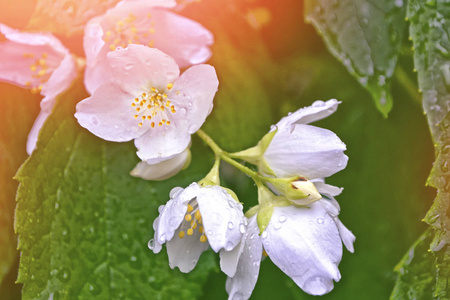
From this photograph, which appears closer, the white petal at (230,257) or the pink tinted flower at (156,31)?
the white petal at (230,257)

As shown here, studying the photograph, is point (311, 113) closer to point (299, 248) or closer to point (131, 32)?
point (299, 248)

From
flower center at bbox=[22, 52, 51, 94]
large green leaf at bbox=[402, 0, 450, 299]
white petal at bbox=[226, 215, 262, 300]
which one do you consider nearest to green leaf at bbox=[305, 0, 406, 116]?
large green leaf at bbox=[402, 0, 450, 299]

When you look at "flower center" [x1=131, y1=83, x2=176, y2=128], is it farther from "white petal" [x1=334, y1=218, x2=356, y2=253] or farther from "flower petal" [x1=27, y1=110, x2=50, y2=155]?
"white petal" [x1=334, y1=218, x2=356, y2=253]

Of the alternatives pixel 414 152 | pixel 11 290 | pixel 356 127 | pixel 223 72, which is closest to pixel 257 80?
pixel 223 72

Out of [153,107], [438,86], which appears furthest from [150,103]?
[438,86]

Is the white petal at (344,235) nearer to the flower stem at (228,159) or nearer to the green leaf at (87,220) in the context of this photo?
the flower stem at (228,159)

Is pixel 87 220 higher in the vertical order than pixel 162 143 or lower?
lower

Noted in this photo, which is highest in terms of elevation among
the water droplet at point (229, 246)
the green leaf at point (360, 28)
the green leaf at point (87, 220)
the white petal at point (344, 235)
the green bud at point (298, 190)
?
the green leaf at point (360, 28)

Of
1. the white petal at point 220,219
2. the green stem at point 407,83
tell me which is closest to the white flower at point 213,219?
the white petal at point 220,219
